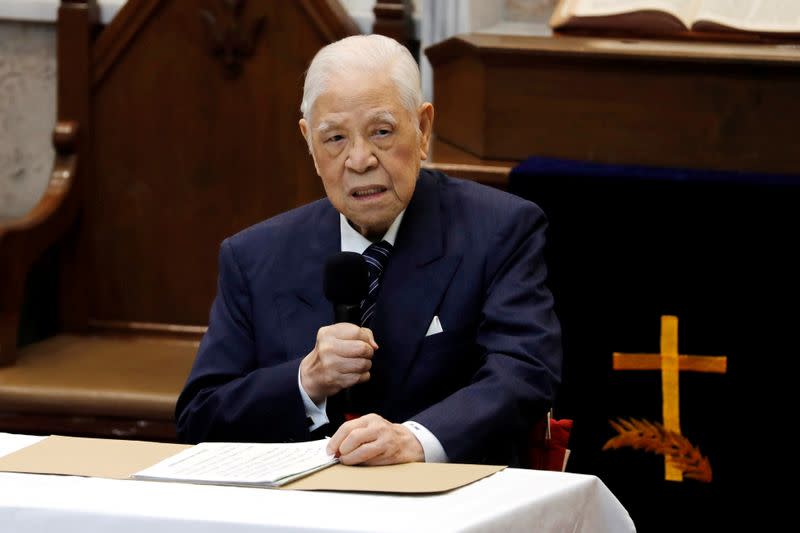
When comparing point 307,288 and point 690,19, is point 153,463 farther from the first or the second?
point 690,19

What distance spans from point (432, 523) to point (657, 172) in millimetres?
1779

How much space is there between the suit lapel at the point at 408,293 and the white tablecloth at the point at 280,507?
66 cm

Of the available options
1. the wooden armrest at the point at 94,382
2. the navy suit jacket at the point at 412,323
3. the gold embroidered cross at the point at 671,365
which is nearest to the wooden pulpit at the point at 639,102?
the gold embroidered cross at the point at 671,365

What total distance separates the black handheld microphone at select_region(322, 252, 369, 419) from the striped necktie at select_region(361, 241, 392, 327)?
38cm

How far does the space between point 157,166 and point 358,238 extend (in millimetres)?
2130

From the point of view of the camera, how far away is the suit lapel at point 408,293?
2504 millimetres

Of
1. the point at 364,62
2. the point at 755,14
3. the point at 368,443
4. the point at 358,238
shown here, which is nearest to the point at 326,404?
the point at 358,238

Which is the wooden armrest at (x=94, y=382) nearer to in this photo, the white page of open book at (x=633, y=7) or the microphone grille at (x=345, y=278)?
the white page of open book at (x=633, y=7)

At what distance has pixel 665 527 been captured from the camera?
3205mm

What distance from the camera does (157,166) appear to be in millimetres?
4602

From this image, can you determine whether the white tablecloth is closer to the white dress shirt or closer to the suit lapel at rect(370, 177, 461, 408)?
the white dress shirt

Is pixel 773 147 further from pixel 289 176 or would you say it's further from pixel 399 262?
pixel 289 176

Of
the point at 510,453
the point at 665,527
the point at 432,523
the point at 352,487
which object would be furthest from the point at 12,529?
the point at 665,527

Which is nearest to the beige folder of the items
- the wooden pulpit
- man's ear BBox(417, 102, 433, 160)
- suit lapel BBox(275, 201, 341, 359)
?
suit lapel BBox(275, 201, 341, 359)
